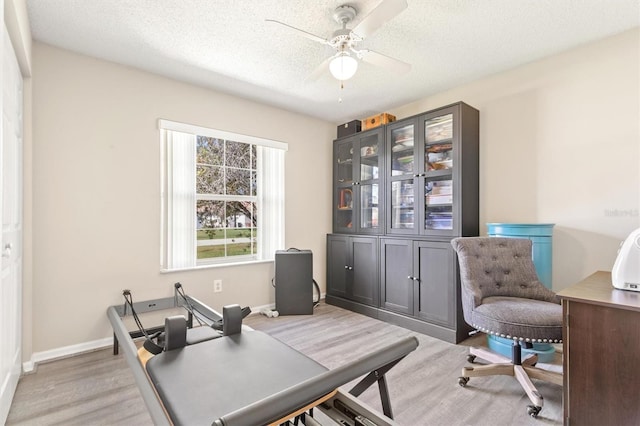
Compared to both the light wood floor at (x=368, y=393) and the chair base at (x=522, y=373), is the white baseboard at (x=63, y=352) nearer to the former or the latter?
the light wood floor at (x=368, y=393)

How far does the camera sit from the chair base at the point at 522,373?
175 centimetres

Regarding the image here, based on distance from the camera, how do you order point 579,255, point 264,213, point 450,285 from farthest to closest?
point 264,213, point 450,285, point 579,255

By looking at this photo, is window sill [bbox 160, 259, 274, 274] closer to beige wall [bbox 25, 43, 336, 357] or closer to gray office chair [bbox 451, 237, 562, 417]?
beige wall [bbox 25, 43, 336, 357]

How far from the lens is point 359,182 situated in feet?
12.8

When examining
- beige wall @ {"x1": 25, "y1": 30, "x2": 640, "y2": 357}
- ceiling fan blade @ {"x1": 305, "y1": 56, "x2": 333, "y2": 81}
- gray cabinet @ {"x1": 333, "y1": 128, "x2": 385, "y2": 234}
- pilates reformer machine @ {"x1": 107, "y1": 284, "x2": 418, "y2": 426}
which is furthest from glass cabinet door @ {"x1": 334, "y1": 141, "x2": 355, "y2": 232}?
pilates reformer machine @ {"x1": 107, "y1": 284, "x2": 418, "y2": 426}

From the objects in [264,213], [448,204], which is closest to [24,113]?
[264,213]

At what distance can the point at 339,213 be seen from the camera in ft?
14.0

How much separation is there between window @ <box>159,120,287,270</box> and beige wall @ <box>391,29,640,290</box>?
2.40m

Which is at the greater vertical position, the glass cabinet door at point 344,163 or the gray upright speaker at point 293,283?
the glass cabinet door at point 344,163

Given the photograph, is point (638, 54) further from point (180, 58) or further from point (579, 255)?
point (180, 58)

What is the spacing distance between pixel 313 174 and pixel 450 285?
7.33ft

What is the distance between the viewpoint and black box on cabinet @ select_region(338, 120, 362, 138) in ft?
13.3

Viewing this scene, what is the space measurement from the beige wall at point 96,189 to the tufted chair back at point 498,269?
2444 mm

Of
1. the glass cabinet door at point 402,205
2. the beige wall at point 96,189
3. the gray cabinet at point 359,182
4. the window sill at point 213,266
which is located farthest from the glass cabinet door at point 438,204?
the beige wall at point 96,189
